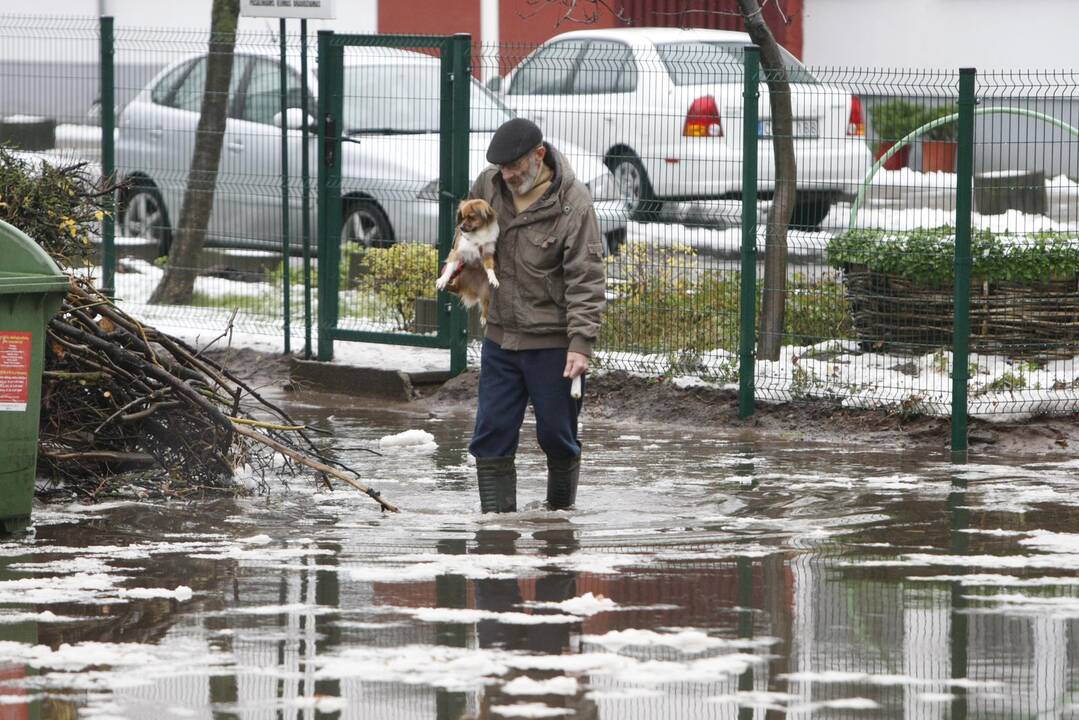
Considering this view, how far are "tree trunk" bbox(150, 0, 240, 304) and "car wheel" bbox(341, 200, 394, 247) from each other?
1.20m

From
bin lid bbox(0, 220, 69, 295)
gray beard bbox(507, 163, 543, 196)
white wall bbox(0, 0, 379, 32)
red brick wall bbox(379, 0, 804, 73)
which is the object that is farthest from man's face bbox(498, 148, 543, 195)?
white wall bbox(0, 0, 379, 32)

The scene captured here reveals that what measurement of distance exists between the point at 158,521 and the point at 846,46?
1958cm

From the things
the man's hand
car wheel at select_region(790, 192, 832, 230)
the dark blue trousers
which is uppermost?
car wheel at select_region(790, 192, 832, 230)

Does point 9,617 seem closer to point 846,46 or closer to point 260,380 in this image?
point 260,380

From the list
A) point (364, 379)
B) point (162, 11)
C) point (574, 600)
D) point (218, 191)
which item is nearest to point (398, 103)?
point (364, 379)

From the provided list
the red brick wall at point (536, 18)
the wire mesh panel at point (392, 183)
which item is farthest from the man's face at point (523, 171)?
the red brick wall at point (536, 18)

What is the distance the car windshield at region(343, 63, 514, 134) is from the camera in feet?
38.8

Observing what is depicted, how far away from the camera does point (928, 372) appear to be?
10.3m

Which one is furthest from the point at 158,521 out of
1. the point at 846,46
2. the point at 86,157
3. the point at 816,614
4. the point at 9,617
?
the point at 846,46

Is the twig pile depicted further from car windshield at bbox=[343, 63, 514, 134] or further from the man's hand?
car windshield at bbox=[343, 63, 514, 134]

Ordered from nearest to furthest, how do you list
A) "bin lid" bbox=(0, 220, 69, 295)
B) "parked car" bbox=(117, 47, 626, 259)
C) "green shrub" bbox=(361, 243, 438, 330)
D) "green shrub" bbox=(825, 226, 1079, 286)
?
"bin lid" bbox=(0, 220, 69, 295)
"green shrub" bbox=(825, 226, 1079, 286)
"parked car" bbox=(117, 47, 626, 259)
"green shrub" bbox=(361, 243, 438, 330)

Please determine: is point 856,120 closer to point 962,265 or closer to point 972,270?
point 972,270

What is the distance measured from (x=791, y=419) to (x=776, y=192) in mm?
1343

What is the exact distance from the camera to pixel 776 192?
1074cm
